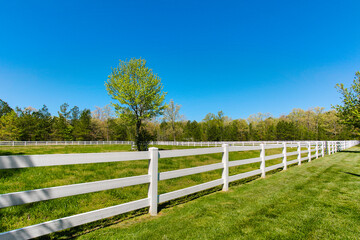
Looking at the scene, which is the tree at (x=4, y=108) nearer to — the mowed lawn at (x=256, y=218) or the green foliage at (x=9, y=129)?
the green foliage at (x=9, y=129)

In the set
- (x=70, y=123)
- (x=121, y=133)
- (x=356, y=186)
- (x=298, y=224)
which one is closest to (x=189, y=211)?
(x=298, y=224)

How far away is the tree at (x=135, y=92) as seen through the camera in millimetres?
21641

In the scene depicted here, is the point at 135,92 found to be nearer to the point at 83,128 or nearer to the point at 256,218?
the point at 256,218

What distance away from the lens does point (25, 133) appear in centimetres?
4531

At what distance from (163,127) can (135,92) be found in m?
47.7

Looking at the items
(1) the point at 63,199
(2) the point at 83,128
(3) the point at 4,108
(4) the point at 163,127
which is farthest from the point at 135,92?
(3) the point at 4,108

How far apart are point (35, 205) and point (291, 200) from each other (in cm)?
576

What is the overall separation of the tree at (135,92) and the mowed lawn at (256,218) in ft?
58.5

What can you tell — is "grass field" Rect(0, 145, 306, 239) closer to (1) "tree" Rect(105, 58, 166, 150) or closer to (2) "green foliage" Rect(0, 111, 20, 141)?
(1) "tree" Rect(105, 58, 166, 150)

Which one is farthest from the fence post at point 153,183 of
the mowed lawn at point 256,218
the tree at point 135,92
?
the tree at point 135,92

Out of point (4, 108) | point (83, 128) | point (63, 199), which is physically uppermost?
point (4, 108)

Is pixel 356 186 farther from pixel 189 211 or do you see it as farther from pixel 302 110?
pixel 302 110

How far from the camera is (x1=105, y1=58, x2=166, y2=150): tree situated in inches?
852

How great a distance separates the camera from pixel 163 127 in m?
69.2
